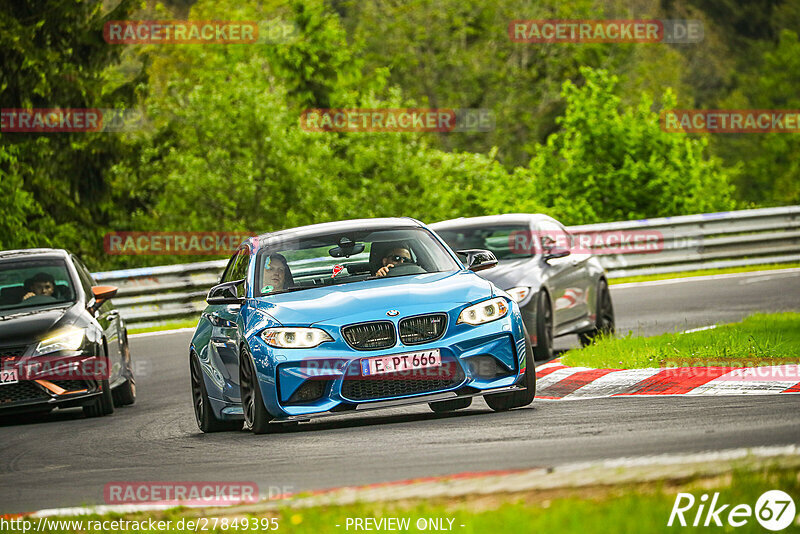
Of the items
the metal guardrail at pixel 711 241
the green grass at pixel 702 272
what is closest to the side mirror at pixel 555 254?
the metal guardrail at pixel 711 241

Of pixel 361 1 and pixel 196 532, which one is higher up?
A: pixel 361 1

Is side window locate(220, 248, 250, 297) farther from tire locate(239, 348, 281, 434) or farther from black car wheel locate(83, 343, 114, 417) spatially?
black car wheel locate(83, 343, 114, 417)

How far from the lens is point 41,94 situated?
38219 millimetres

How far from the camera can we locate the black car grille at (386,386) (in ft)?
30.9

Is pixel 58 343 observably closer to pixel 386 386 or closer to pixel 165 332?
pixel 386 386

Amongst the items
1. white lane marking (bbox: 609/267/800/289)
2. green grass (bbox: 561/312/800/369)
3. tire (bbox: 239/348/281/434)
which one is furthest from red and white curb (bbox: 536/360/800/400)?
white lane marking (bbox: 609/267/800/289)

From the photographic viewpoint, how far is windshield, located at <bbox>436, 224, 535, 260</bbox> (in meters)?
15.4

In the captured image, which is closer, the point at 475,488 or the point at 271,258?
the point at 475,488

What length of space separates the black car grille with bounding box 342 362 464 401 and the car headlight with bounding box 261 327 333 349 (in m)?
0.33

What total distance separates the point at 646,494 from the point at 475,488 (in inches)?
32.3

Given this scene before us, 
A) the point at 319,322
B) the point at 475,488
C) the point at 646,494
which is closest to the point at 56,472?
the point at 319,322

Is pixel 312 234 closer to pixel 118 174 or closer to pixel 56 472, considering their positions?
pixel 56 472

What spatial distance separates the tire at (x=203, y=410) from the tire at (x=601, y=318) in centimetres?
536

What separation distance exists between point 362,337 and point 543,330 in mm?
4912
